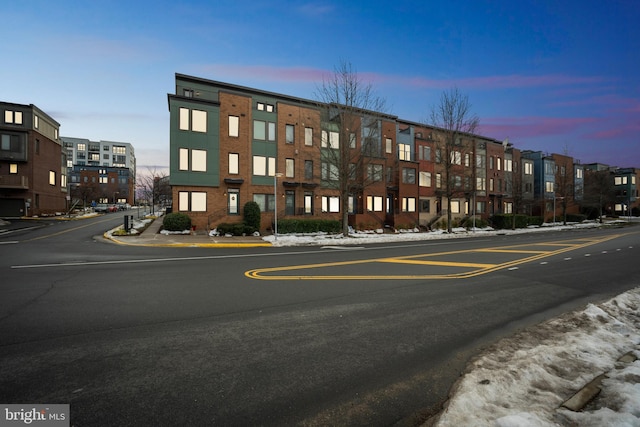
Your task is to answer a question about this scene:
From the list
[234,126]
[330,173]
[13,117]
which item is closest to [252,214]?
[330,173]

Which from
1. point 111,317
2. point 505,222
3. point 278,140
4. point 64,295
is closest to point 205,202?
point 278,140

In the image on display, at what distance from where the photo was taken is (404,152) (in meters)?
40.0

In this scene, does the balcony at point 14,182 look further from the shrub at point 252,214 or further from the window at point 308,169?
the window at point 308,169

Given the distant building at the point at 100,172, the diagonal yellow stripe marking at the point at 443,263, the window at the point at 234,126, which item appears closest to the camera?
the diagonal yellow stripe marking at the point at 443,263

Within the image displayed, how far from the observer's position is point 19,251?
14.6m

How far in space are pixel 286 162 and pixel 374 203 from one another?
1140 cm

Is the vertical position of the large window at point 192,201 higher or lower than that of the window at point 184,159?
lower

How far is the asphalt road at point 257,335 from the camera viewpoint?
3.19 meters

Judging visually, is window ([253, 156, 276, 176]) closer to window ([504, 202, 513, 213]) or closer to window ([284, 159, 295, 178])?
window ([284, 159, 295, 178])

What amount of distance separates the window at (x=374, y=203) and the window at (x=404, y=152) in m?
7.48

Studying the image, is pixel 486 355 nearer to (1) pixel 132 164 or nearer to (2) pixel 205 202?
(2) pixel 205 202

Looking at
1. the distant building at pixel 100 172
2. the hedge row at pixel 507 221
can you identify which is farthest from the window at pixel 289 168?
the distant building at pixel 100 172

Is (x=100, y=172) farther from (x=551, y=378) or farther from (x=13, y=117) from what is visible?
(x=551, y=378)

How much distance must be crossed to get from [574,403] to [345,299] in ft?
14.6
